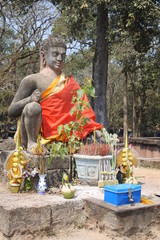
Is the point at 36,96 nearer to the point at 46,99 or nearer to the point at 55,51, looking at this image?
the point at 46,99

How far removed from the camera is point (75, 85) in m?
4.79

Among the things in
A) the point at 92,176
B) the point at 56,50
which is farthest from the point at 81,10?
the point at 92,176

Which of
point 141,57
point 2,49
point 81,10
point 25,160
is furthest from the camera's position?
point 2,49

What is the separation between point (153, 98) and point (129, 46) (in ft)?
45.9

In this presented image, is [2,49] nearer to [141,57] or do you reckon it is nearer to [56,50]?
[141,57]

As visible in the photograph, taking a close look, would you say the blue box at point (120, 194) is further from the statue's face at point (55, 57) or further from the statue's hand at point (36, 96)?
the statue's face at point (55, 57)

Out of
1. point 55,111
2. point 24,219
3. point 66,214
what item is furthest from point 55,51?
point 24,219

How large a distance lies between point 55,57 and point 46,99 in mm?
722

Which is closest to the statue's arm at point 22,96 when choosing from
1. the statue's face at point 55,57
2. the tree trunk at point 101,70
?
the statue's face at point 55,57

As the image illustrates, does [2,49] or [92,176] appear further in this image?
[2,49]

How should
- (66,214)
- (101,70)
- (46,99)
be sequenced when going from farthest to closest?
(101,70) → (46,99) → (66,214)

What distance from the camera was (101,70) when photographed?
10.5 m

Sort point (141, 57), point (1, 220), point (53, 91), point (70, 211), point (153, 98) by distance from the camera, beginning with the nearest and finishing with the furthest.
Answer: point (1, 220)
point (70, 211)
point (53, 91)
point (141, 57)
point (153, 98)

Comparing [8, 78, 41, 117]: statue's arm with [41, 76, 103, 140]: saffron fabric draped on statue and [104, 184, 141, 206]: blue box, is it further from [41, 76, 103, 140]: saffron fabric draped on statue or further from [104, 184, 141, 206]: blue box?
[104, 184, 141, 206]: blue box
